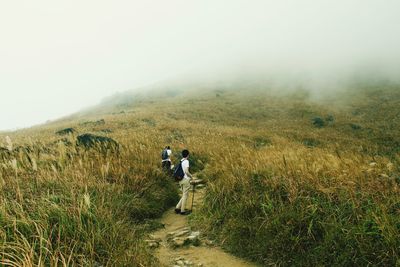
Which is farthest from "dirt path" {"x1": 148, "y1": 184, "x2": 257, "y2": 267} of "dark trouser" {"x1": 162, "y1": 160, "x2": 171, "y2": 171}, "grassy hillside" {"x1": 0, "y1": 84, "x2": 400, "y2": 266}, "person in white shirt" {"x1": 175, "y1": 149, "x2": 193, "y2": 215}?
"dark trouser" {"x1": 162, "y1": 160, "x2": 171, "y2": 171}

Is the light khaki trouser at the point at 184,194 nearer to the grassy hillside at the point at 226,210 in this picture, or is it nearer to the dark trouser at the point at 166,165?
the grassy hillside at the point at 226,210

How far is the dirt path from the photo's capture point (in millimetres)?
4852

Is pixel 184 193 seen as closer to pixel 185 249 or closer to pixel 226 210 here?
pixel 226 210

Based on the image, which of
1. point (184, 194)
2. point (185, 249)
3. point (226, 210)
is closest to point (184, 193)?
point (184, 194)

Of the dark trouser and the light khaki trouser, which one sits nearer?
the light khaki trouser

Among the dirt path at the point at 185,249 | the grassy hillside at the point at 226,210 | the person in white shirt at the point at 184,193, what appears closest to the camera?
the grassy hillside at the point at 226,210

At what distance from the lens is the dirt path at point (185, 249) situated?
4852 millimetres

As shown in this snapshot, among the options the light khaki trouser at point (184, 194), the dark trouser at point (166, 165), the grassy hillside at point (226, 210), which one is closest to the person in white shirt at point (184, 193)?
the light khaki trouser at point (184, 194)

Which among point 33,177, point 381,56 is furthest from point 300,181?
point 381,56

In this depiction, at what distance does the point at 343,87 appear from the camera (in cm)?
5572

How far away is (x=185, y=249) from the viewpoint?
210 inches

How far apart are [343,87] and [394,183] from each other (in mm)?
56696

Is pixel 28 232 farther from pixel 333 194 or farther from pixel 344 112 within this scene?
pixel 344 112

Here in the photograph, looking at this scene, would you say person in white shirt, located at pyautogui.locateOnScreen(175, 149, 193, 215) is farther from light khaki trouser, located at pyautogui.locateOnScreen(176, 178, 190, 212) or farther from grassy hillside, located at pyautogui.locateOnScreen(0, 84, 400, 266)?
grassy hillside, located at pyautogui.locateOnScreen(0, 84, 400, 266)
